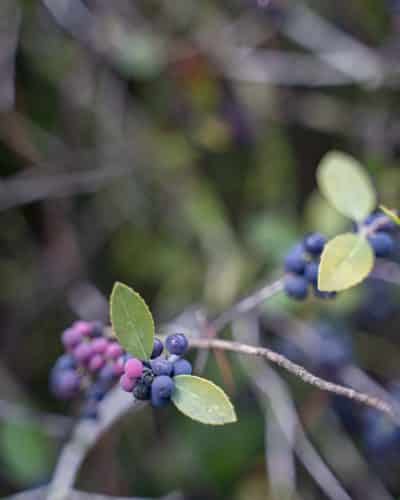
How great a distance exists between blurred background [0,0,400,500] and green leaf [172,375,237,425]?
→ 0.84 meters

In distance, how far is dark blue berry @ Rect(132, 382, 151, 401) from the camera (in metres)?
0.72

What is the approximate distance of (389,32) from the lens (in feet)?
6.19

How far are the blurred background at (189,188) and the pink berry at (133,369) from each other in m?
0.86

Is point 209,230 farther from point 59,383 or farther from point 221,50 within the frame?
A: point 59,383

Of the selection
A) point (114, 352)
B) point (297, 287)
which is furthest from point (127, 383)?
point (297, 287)

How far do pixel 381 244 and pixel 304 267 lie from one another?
119 millimetres

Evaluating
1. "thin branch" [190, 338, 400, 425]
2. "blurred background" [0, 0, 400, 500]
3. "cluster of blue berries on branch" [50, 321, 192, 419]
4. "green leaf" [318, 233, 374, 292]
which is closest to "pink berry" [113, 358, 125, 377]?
"cluster of blue berries on branch" [50, 321, 192, 419]

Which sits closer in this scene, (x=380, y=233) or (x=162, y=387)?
(x=162, y=387)

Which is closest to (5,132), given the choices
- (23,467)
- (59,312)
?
(59,312)

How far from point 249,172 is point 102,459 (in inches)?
37.5

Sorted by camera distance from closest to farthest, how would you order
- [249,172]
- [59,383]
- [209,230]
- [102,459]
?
[59,383]
[102,459]
[209,230]
[249,172]

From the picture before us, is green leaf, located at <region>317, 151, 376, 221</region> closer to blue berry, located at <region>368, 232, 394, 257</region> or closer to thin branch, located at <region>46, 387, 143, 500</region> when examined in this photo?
blue berry, located at <region>368, 232, 394, 257</region>

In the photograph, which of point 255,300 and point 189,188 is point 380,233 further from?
point 189,188

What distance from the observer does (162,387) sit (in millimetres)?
713
